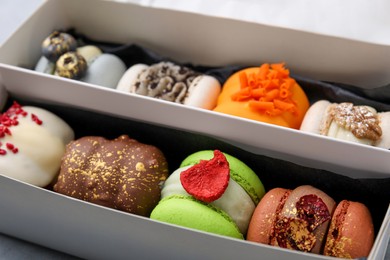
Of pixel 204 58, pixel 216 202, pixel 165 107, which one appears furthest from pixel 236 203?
pixel 204 58

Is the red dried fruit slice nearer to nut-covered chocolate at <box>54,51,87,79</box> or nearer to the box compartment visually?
the box compartment

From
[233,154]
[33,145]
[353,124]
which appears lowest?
[33,145]

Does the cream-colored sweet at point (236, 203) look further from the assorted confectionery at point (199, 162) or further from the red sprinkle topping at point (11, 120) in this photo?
the red sprinkle topping at point (11, 120)

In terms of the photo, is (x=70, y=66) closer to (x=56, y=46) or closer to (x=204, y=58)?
(x=56, y=46)

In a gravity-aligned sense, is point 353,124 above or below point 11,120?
above

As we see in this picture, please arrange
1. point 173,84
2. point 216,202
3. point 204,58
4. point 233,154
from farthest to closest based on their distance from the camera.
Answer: point 204,58, point 173,84, point 233,154, point 216,202

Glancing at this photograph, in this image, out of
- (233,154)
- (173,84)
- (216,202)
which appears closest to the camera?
(216,202)
